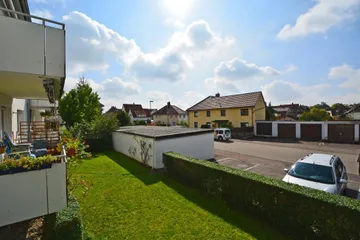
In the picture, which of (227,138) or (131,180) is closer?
(131,180)

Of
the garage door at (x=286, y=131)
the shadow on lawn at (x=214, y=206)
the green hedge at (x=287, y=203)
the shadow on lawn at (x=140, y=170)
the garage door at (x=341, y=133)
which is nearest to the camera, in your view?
the green hedge at (x=287, y=203)

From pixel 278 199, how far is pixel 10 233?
737cm

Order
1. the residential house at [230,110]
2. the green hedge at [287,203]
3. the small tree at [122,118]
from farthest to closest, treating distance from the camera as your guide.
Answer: the small tree at [122,118], the residential house at [230,110], the green hedge at [287,203]

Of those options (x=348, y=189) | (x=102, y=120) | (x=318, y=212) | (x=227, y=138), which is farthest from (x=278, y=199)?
(x=227, y=138)

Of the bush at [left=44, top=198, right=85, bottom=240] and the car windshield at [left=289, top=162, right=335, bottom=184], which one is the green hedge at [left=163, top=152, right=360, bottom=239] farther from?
the bush at [left=44, top=198, right=85, bottom=240]

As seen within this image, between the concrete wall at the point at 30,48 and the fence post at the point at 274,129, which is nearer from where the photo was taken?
the concrete wall at the point at 30,48

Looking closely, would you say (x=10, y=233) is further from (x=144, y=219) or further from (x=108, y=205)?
(x=144, y=219)

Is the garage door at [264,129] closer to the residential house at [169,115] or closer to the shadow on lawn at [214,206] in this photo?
the shadow on lawn at [214,206]

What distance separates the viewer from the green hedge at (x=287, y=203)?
15.1ft

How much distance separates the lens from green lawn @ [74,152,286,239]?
548 cm

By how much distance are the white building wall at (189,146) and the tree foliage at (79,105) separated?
Result: 14.1 m

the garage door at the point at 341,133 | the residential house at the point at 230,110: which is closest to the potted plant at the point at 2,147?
the residential house at the point at 230,110

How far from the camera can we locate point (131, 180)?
10.0m

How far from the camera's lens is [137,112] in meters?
67.0
